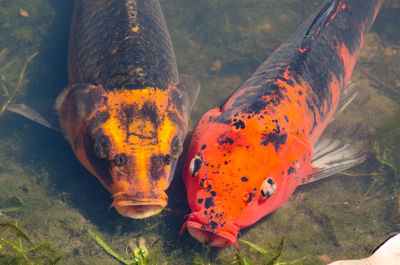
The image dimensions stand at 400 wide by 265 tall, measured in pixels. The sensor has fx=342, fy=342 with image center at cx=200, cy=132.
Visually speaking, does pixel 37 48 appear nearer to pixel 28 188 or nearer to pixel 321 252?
pixel 28 188

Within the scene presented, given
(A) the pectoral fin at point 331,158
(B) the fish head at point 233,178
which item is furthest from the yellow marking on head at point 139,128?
(A) the pectoral fin at point 331,158

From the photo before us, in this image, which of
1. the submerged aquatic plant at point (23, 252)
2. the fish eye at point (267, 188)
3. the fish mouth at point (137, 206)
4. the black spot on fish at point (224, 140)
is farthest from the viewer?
the black spot on fish at point (224, 140)

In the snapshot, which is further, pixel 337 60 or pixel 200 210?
pixel 337 60

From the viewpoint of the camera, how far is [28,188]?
4.37 m

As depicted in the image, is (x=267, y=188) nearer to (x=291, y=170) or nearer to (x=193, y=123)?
(x=291, y=170)

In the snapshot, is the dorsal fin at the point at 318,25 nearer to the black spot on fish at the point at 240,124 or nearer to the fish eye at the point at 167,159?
the black spot on fish at the point at 240,124

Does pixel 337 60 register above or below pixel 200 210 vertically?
above

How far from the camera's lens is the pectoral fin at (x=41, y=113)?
4680 mm

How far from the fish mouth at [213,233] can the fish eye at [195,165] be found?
1.74 ft

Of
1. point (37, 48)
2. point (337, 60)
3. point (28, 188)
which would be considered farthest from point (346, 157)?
point (37, 48)

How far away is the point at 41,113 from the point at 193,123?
7.35 feet

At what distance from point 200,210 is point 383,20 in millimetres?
6877

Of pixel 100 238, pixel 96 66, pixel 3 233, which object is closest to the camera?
pixel 3 233

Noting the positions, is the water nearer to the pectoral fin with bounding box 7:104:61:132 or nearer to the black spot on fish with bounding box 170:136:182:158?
the pectoral fin with bounding box 7:104:61:132
